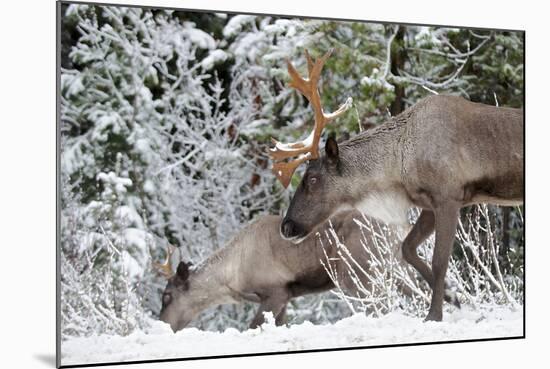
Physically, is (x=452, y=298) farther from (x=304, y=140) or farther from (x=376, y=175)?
(x=304, y=140)

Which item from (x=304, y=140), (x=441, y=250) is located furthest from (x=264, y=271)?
(x=441, y=250)

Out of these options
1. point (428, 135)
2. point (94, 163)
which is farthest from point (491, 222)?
point (94, 163)

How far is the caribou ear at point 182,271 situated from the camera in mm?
5863

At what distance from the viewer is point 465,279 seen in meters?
6.51

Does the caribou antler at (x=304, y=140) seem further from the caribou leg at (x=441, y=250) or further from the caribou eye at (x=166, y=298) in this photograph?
the caribou eye at (x=166, y=298)

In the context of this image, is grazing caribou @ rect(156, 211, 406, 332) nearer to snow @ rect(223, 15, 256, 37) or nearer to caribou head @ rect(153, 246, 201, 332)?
caribou head @ rect(153, 246, 201, 332)

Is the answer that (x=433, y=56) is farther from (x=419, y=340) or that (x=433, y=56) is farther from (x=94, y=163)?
(x=94, y=163)

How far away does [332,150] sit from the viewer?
19.7ft

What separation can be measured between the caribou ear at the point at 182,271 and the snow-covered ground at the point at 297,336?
1.01ft

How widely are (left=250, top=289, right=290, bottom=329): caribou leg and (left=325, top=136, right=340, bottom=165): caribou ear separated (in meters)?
0.88

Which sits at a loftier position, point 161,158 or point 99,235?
point 161,158

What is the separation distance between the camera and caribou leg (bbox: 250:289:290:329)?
602 cm

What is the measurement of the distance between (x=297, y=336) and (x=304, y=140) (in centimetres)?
121

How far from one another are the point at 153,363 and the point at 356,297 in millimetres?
1379
